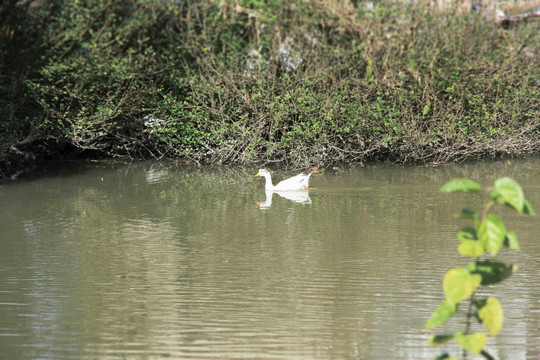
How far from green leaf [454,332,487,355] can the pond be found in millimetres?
1641

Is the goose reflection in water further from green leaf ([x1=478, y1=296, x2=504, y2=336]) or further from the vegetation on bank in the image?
green leaf ([x1=478, y1=296, x2=504, y2=336])

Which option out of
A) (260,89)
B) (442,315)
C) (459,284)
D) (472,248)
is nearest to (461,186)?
(472,248)

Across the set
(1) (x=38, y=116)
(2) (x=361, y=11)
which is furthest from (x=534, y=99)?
(1) (x=38, y=116)

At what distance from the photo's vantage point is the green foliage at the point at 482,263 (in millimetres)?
3082

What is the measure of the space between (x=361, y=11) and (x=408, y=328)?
41.1 feet

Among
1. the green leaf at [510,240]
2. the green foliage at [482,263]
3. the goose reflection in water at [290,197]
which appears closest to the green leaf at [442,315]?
the green foliage at [482,263]

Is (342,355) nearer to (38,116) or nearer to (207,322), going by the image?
(207,322)

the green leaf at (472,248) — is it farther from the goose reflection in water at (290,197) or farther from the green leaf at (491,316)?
the goose reflection in water at (290,197)

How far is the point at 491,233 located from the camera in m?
3.15

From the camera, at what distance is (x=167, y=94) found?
15.2m

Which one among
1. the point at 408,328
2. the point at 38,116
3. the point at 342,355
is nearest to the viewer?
the point at 342,355

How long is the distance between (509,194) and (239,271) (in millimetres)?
4388

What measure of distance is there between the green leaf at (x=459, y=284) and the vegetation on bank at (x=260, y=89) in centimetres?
1137

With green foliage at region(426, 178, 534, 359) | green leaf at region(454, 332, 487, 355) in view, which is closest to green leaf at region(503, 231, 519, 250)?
green foliage at region(426, 178, 534, 359)
